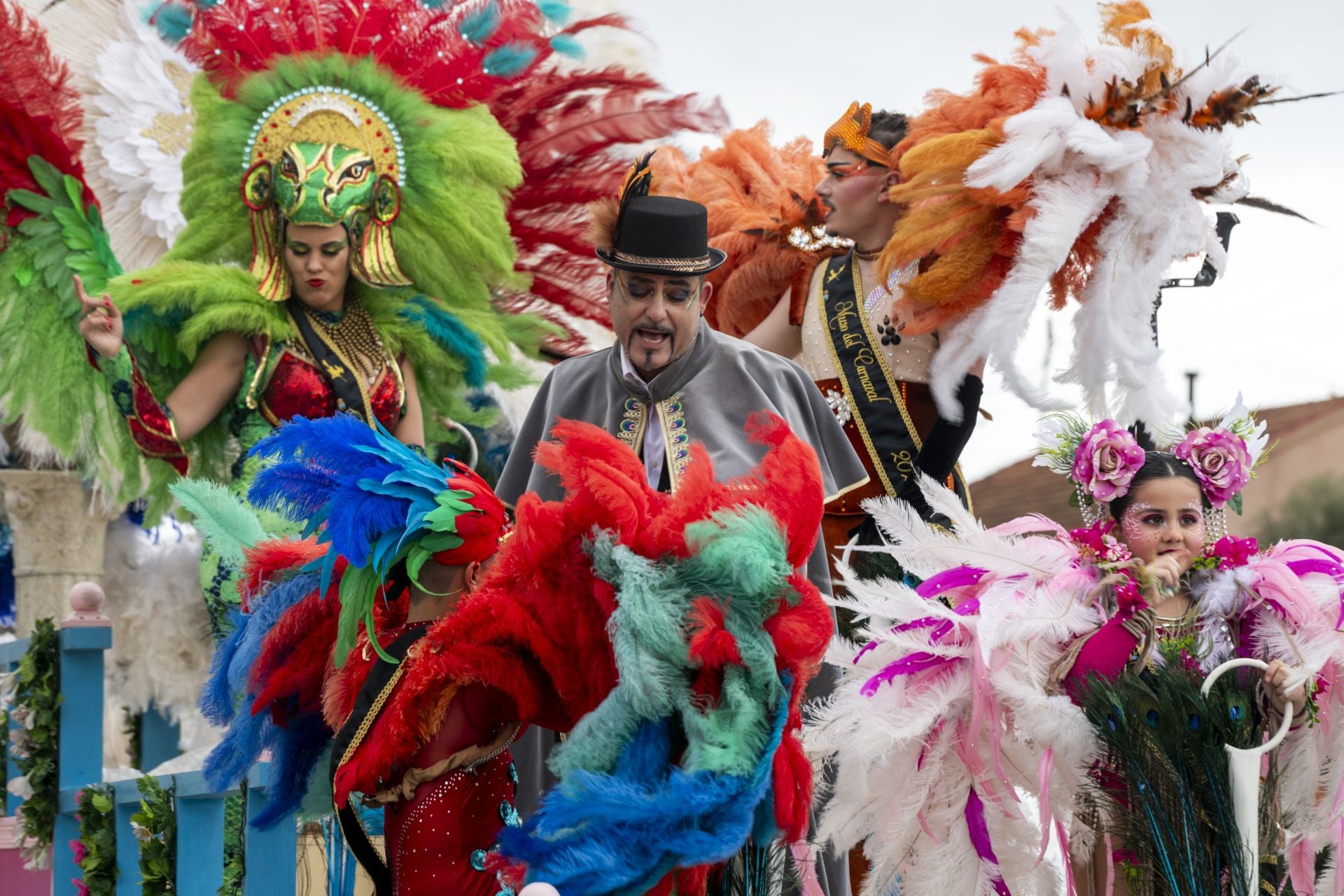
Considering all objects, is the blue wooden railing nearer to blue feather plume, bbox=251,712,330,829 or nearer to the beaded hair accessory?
blue feather plume, bbox=251,712,330,829

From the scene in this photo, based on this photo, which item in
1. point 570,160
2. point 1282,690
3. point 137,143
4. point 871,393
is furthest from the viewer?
point 137,143

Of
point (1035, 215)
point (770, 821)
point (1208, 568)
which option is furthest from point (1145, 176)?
point (770, 821)

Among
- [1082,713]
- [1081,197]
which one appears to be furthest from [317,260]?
[1082,713]

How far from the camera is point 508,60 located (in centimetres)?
644

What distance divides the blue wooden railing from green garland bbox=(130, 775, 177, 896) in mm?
42

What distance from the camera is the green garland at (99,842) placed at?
18.0ft

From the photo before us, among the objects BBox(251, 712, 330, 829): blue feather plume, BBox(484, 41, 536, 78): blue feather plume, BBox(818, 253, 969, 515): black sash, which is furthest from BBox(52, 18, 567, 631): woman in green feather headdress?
BBox(251, 712, 330, 829): blue feather plume

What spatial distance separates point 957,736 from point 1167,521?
84 cm

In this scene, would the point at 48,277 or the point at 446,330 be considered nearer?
the point at 48,277

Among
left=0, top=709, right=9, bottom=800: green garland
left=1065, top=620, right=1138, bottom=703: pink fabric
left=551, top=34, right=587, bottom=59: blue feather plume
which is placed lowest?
left=0, top=709, right=9, bottom=800: green garland

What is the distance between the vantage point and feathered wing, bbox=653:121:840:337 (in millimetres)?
5738

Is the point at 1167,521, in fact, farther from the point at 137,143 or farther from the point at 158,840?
the point at 137,143

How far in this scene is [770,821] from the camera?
3.40 metres

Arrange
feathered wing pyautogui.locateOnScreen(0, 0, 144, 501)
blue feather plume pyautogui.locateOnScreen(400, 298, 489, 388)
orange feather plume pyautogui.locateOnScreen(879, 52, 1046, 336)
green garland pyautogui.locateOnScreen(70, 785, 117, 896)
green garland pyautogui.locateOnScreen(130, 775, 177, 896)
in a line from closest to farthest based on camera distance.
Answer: orange feather plume pyautogui.locateOnScreen(879, 52, 1046, 336), green garland pyautogui.locateOnScreen(130, 775, 177, 896), green garland pyautogui.locateOnScreen(70, 785, 117, 896), feathered wing pyautogui.locateOnScreen(0, 0, 144, 501), blue feather plume pyautogui.locateOnScreen(400, 298, 489, 388)
